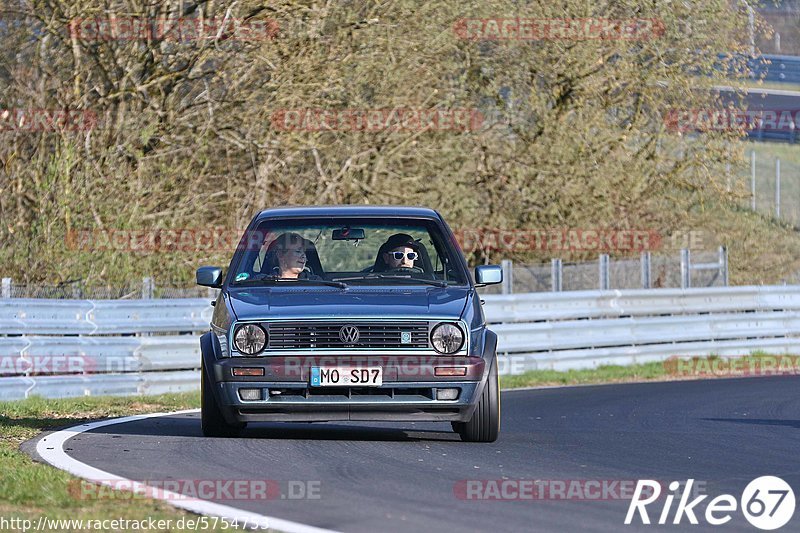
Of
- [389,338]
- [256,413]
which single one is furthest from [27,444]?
[389,338]

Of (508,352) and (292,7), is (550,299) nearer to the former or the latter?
(508,352)

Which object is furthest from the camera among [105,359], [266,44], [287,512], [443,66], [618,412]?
[443,66]

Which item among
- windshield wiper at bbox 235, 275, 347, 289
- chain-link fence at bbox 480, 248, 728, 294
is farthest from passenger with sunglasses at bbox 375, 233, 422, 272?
chain-link fence at bbox 480, 248, 728, 294

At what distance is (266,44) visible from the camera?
21.2 meters

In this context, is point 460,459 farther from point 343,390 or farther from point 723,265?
point 723,265

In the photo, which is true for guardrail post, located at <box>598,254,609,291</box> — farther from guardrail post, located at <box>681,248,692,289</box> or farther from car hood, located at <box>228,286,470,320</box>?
car hood, located at <box>228,286,470,320</box>

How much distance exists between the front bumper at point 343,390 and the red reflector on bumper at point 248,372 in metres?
0.02

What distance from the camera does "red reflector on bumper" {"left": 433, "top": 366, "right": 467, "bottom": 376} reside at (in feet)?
29.9

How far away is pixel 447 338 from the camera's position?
30.1ft

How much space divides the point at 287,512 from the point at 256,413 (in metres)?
2.61

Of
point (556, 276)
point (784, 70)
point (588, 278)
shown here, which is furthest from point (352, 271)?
point (784, 70)

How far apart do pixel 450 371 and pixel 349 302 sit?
82 cm

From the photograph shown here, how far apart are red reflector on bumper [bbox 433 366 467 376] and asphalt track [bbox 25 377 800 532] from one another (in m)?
0.50

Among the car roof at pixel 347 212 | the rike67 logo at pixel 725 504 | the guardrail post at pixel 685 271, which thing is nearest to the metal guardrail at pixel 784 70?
the guardrail post at pixel 685 271
